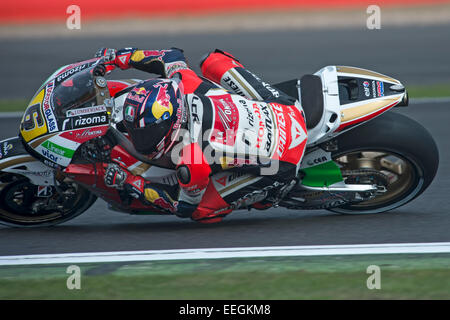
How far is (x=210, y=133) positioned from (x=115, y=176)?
0.65 metres

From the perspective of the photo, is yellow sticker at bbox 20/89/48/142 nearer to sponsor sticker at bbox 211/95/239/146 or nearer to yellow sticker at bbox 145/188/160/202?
yellow sticker at bbox 145/188/160/202

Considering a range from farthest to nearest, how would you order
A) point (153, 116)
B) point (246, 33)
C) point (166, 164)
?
1. point (246, 33)
2. point (166, 164)
3. point (153, 116)

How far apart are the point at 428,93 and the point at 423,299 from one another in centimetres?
517

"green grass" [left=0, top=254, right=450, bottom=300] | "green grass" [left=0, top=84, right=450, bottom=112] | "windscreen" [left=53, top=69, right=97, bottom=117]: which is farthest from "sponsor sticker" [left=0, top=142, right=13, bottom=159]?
"green grass" [left=0, top=84, right=450, bottom=112]

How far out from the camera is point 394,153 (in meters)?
5.04

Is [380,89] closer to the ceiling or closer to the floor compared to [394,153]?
closer to the ceiling

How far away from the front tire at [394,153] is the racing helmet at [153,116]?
1236 mm

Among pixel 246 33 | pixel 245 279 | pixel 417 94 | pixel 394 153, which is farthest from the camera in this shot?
pixel 246 33

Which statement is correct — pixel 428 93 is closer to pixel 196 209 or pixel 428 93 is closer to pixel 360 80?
pixel 360 80

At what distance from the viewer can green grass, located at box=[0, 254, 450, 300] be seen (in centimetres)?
437

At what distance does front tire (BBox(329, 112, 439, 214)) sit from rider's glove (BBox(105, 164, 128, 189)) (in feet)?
4.75

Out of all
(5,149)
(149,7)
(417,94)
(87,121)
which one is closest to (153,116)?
(87,121)

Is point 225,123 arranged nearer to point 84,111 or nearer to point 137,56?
point 137,56
